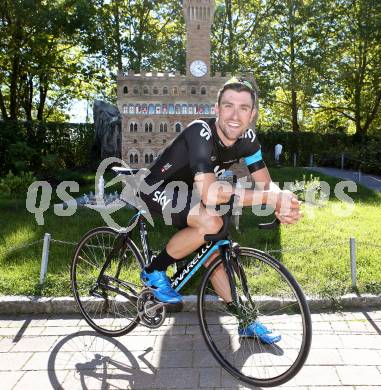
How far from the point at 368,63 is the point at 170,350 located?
2648cm

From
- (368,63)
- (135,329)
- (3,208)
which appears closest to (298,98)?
(368,63)

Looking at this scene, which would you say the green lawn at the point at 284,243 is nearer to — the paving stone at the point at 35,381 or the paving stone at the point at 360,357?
the paving stone at the point at 360,357

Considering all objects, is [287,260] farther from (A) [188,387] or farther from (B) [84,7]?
(B) [84,7]

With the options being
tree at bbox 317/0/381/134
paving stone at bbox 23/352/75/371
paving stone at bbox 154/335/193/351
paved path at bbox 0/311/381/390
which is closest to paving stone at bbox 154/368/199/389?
paved path at bbox 0/311/381/390

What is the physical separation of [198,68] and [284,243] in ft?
17.6

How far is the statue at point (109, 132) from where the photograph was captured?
64.8ft

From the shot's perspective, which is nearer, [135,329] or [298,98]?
[135,329]

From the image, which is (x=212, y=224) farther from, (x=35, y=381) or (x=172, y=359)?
(x=35, y=381)

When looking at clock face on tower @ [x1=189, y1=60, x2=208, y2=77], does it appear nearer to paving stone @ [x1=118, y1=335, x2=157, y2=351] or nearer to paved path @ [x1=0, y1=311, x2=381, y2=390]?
paved path @ [x1=0, y1=311, x2=381, y2=390]

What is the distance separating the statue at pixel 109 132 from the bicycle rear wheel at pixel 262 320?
1595 cm

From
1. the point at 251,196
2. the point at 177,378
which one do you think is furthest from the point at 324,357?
the point at 251,196

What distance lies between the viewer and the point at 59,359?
12.7 ft

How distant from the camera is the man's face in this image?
354 cm

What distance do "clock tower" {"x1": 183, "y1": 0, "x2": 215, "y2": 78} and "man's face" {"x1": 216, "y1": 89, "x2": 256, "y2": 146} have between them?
738 cm
